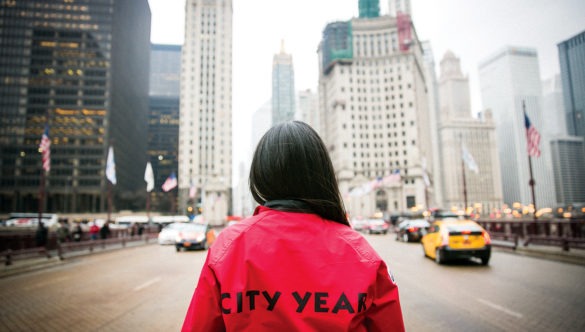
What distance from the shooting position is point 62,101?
97.6m

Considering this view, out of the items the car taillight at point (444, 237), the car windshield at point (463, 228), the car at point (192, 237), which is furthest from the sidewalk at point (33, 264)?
the car windshield at point (463, 228)

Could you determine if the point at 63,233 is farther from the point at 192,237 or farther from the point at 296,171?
the point at 296,171

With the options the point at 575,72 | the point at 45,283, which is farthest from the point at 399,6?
the point at 45,283

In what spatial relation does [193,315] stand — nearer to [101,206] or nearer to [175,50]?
[101,206]

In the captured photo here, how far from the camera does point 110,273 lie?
40.3 feet

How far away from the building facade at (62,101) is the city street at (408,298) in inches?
3764

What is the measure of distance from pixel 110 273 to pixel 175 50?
210473 millimetres

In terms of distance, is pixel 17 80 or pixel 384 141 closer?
pixel 17 80

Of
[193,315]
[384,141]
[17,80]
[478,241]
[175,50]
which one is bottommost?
[478,241]

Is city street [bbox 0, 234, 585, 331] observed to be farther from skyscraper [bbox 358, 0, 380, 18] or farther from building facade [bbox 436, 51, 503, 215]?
building facade [bbox 436, 51, 503, 215]

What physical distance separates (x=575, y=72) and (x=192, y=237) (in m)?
35.2

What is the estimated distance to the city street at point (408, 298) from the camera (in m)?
6.00

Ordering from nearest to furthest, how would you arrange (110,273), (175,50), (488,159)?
1. (110,273)
2. (488,159)
3. (175,50)

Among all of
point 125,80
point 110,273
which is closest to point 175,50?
point 125,80
